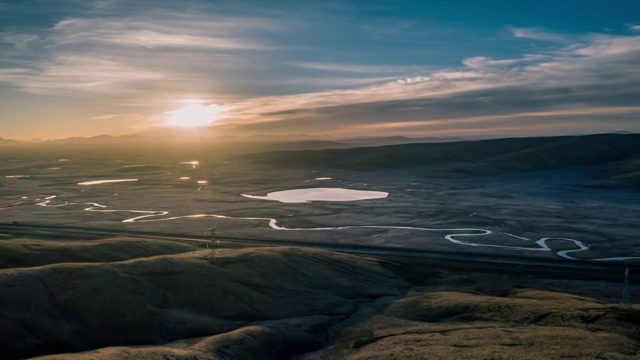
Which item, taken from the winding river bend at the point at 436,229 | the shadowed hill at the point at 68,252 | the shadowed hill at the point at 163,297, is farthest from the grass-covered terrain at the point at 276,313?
the winding river bend at the point at 436,229

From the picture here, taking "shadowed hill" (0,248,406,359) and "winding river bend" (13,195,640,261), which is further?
"winding river bend" (13,195,640,261)

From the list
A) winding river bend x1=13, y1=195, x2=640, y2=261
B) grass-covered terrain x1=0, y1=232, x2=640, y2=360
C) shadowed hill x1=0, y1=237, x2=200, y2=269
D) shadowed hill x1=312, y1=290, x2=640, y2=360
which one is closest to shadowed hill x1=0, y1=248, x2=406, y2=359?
grass-covered terrain x1=0, y1=232, x2=640, y2=360

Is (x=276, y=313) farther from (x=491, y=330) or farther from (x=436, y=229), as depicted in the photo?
(x=436, y=229)

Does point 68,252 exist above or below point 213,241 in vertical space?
above

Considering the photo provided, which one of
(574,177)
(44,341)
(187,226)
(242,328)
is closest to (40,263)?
(44,341)

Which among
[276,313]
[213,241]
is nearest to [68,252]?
[213,241]

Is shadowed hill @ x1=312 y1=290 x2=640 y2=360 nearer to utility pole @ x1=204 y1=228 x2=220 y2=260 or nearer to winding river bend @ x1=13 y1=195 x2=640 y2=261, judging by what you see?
utility pole @ x1=204 y1=228 x2=220 y2=260

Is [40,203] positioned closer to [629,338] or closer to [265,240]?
[265,240]

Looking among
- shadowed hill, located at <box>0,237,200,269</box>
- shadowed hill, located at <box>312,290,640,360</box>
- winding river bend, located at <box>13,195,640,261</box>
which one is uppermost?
shadowed hill, located at <box>0,237,200,269</box>

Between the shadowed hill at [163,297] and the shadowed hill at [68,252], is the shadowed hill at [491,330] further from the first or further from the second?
the shadowed hill at [68,252]

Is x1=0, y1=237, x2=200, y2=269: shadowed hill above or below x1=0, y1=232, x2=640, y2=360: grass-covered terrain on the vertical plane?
above

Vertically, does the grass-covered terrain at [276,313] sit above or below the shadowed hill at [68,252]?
below
